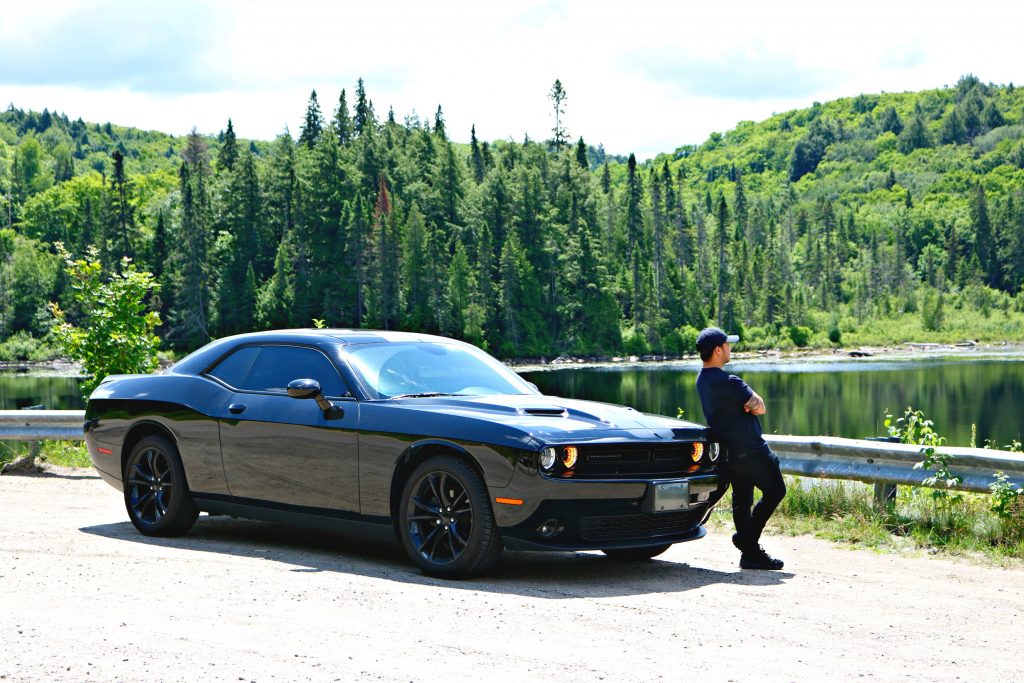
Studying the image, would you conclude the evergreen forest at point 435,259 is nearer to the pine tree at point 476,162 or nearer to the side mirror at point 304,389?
the pine tree at point 476,162

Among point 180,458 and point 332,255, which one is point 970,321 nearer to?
point 332,255

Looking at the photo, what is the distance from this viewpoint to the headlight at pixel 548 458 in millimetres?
7375

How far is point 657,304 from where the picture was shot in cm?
14312

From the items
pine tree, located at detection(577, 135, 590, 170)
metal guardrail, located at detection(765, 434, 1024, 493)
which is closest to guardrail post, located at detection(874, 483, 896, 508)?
metal guardrail, located at detection(765, 434, 1024, 493)

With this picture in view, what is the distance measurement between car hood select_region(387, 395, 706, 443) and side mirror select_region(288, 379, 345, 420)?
18.7 inches

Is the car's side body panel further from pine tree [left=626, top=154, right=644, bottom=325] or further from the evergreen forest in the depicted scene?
pine tree [left=626, top=154, right=644, bottom=325]

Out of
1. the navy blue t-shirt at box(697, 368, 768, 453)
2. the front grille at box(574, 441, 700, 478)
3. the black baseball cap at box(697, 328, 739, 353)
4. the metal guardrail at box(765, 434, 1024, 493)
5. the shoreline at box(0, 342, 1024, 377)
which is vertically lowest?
the shoreline at box(0, 342, 1024, 377)

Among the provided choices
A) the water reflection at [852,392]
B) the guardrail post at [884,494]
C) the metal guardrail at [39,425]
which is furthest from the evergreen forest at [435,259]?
the guardrail post at [884,494]

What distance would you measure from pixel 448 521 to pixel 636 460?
1.26 m

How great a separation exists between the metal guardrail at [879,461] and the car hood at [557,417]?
258cm

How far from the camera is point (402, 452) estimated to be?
7914 mm

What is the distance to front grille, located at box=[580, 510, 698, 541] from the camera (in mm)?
7551

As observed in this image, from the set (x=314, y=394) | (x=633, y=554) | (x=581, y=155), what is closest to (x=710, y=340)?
(x=633, y=554)

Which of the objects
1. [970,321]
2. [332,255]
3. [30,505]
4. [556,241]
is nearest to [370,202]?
[332,255]
